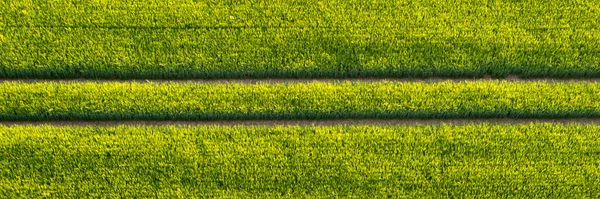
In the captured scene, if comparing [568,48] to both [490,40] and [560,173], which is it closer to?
[490,40]

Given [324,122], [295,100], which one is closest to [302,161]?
[324,122]

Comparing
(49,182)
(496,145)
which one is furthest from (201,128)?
(496,145)

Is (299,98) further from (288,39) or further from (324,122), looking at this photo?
(288,39)

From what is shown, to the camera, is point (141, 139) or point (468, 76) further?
point (468, 76)

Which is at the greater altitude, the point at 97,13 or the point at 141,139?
the point at 97,13

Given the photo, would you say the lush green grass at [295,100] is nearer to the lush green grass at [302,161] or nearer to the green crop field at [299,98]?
the green crop field at [299,98]
